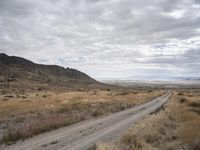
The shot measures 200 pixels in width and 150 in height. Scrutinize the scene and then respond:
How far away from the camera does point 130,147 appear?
11.9m

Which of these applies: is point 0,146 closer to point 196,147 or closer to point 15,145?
Answer: point 15,145

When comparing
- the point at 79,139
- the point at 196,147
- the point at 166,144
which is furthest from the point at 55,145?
the point at 196,147

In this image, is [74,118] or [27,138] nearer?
[27,138]

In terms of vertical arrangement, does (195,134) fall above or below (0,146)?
above

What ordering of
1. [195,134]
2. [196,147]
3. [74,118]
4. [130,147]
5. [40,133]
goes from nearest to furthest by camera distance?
[196,147] → [130,147] → [195,134] → [40,133] → [74,118]

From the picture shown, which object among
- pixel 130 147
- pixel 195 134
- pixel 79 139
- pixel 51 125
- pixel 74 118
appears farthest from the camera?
pixel 74 118

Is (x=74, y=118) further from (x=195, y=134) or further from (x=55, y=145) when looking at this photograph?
(x=195, y=134)

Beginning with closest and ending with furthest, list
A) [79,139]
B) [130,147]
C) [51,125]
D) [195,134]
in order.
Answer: [130,147] < [195,134] < [79,139] < [51,125]

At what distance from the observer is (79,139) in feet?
48.0

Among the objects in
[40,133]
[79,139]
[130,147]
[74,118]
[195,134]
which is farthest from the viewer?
[74,118]

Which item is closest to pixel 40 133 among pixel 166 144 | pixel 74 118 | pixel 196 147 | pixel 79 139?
pixel 79 139

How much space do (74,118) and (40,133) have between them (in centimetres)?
610

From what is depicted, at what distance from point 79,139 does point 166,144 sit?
456cm

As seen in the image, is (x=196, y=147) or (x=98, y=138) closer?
(x=196, y=147)
